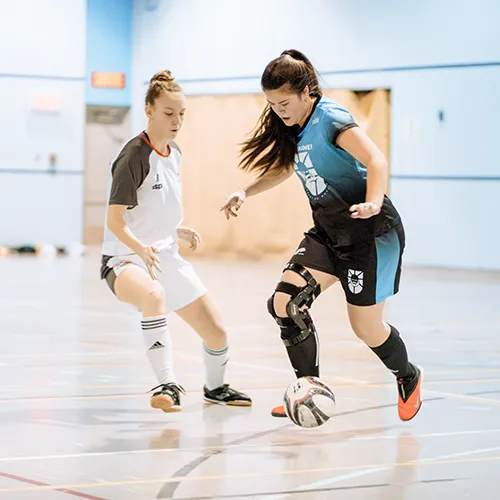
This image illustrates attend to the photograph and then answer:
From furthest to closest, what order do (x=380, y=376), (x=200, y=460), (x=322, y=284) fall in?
(x=380, y=376) → (x=322, y=284) → (x=200, y=460)

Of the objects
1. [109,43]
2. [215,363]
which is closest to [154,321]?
[215,363]

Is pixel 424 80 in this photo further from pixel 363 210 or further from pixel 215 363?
pixel 363 210

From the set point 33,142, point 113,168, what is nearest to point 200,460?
point 113,168

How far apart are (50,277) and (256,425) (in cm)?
751

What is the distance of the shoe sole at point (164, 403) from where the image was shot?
A: 4027 mm

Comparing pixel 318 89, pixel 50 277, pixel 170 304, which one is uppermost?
pixel 318 89

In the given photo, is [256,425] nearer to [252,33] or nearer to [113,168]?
[113,168]

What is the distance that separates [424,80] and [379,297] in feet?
32.4

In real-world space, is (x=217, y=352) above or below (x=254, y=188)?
below

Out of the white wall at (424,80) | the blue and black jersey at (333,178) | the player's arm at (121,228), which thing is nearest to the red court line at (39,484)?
the player's arm at (121,228)

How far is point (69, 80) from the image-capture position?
1582cm

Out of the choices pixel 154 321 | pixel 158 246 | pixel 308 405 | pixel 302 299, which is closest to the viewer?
pixel 308 405

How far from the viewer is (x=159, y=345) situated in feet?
13.8

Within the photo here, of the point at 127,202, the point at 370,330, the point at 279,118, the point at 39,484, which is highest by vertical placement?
the point at 279,118
